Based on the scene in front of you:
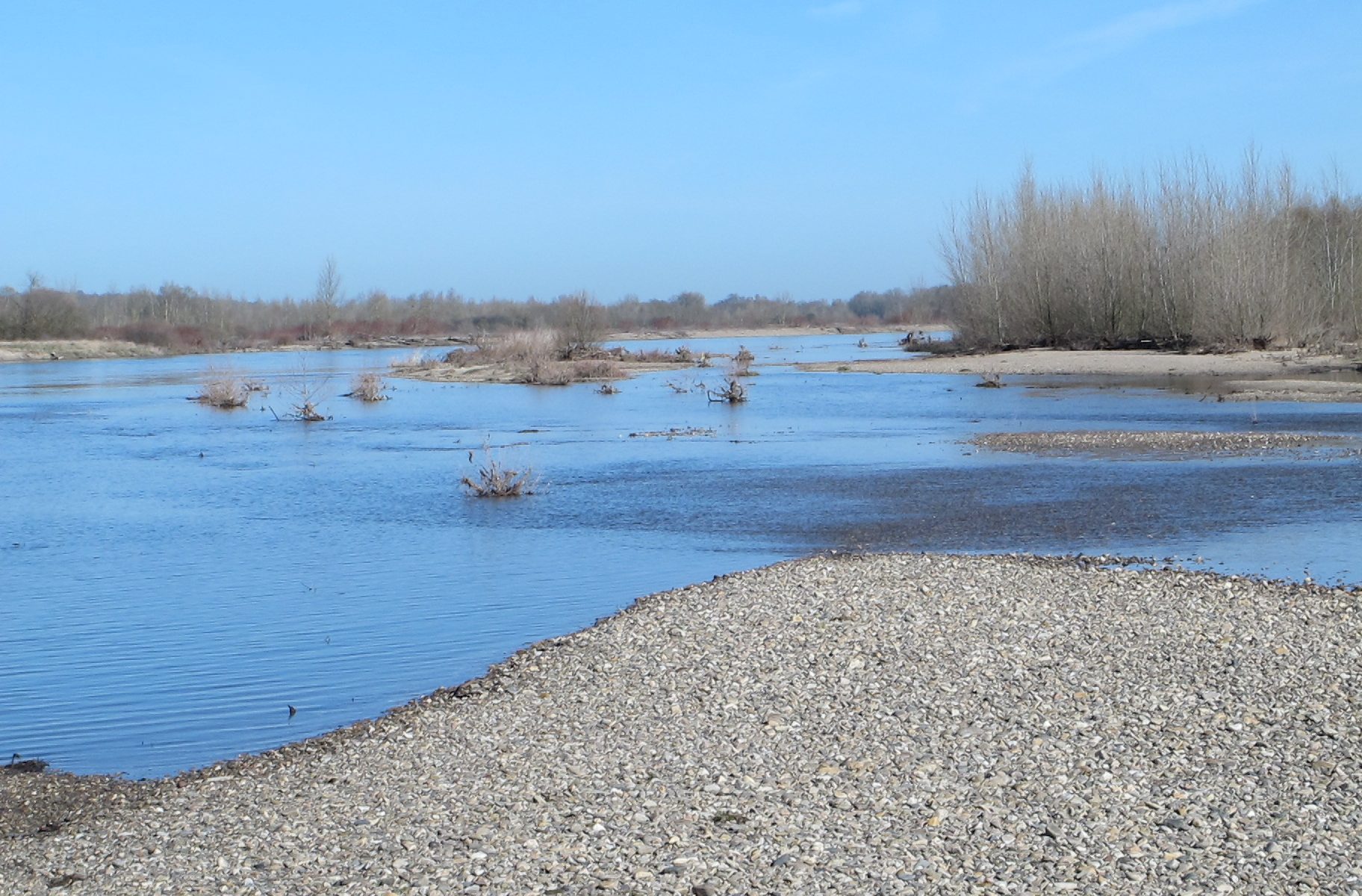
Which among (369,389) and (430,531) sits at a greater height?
(369,389)

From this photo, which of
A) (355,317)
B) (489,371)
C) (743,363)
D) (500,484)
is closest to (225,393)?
(489,371)

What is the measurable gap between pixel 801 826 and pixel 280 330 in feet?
380

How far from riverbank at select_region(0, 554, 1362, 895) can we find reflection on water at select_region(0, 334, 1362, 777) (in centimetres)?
145

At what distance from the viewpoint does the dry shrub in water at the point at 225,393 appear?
4344cm

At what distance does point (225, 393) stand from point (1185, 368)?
36730 millimetres

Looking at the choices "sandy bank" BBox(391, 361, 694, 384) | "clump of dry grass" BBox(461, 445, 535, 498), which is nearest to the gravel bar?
"clump of dry grass" BBox(461, 445, 535, 498)

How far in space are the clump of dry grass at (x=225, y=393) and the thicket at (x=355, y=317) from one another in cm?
1782

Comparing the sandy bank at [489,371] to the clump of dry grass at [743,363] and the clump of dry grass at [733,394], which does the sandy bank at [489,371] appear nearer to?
the clump of dry grass at [743,363]

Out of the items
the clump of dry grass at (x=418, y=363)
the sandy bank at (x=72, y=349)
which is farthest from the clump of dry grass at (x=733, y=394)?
the sandy bank at (x=72, y=349)

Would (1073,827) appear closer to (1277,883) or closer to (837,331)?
(1277,883)

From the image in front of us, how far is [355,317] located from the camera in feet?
429

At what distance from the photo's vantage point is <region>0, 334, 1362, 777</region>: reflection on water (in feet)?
32.4

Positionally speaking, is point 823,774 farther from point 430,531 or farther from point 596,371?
point 596,371

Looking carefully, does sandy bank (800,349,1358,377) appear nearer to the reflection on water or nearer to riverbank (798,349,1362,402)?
riverbank (798,349,1362,402)
